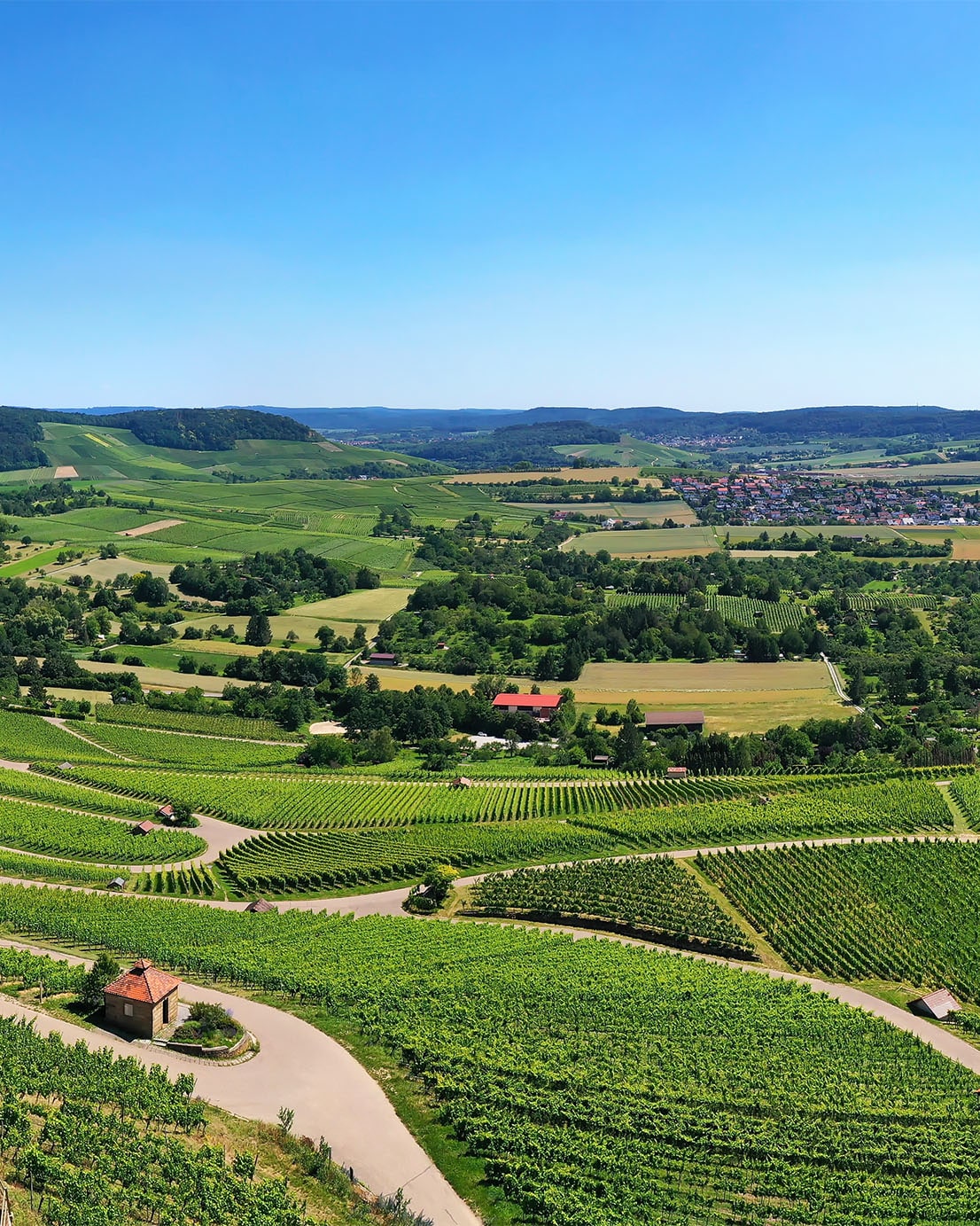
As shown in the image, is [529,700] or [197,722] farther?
[529,700]

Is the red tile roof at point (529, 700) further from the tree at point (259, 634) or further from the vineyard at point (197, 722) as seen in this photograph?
the tree at point (259, 634)

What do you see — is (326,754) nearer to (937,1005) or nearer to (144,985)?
(144,985)

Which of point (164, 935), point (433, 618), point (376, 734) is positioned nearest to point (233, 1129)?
point (164, 935)

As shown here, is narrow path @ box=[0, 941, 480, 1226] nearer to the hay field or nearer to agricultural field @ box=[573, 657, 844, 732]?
agricultural field @ box=[573, 657, 844, 732]

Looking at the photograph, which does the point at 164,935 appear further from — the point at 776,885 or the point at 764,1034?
the point at 776,885

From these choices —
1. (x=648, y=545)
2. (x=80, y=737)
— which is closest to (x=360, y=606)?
(x=80, y=737)

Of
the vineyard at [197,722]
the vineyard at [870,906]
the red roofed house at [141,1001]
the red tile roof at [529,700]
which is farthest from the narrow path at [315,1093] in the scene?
the red tile roof at [529,700]
